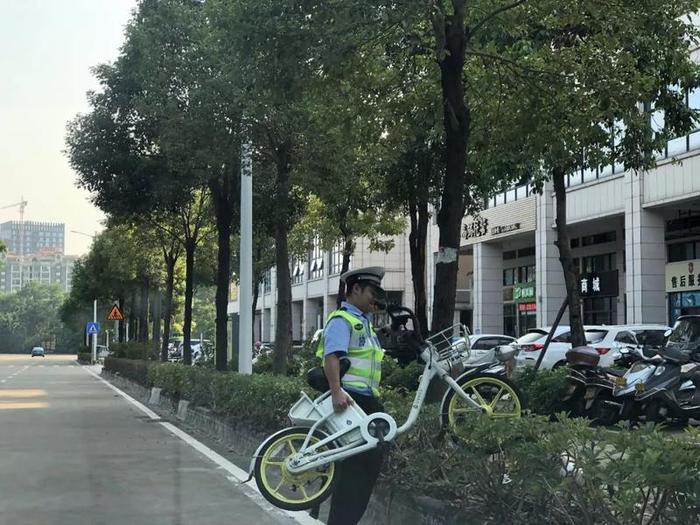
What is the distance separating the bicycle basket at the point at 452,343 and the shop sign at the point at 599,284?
1202 inches

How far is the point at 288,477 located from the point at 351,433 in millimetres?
656

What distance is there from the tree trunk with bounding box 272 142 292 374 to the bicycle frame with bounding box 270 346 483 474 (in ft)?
29.7

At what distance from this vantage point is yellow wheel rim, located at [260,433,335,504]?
5.59 metres

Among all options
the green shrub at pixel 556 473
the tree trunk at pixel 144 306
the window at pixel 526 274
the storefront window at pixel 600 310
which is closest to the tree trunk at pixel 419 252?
the green shrub at pixel 556 473

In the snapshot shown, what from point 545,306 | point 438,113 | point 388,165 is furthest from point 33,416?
point 545,306

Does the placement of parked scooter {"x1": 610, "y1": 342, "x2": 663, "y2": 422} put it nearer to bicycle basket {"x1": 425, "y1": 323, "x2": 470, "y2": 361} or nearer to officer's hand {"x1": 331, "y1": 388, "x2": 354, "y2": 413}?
bicycle basket {"x1": 425, "y1": 323, "x2": 470, "y2": 361}

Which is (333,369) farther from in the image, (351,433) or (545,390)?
(545,390)

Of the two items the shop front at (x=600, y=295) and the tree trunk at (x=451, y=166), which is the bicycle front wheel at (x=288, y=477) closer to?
the tree trunk at (x=451, y=166)

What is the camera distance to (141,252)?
33188mm

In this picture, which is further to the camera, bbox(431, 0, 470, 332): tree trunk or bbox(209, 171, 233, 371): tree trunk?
bbox(209, 171, 233, 371): tree trunk

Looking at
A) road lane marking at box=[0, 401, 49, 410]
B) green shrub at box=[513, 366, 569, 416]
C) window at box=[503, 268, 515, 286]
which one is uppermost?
window at box=[503, 268, 515, 286]

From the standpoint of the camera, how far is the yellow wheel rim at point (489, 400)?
600 centimetres

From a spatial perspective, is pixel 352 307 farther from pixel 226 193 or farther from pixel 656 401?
pixel 226 193

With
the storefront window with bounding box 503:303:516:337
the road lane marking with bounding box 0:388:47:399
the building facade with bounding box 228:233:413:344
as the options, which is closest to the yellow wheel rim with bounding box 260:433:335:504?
the road lane marking with bounding box 0:388:47:399
